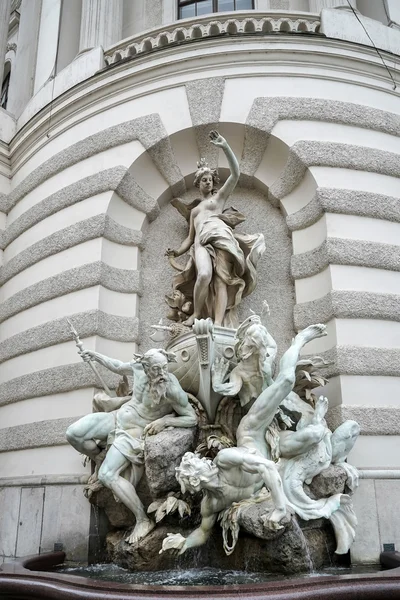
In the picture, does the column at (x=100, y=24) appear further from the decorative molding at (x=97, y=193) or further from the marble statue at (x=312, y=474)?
the marble statue at (x=312, y=474)

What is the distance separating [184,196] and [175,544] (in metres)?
6.06

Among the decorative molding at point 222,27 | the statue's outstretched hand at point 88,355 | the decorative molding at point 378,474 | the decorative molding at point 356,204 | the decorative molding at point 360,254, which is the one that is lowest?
the decorative molding at point 378,474

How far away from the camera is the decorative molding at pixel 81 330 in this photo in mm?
8258

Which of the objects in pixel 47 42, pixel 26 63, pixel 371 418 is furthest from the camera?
pixel 26 63

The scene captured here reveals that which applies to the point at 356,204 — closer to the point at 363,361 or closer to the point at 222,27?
the point at 363,361

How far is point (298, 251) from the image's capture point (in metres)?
8.52

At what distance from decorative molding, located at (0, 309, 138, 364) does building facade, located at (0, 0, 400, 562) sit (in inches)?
1.0

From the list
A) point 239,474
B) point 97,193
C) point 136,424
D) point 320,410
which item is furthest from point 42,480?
point 97,193

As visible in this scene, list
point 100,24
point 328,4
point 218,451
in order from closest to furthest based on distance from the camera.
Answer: point 218,451
point 328,4
point 100,24

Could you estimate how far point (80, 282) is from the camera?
859 centimetres

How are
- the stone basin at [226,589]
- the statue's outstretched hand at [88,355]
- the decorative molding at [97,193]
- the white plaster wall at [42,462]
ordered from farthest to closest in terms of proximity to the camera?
the decorative molding at [97,193] < the white plaster wall at [42,462] < the statue's outstretched hand at [88,355] < the stone basin at [226,589]

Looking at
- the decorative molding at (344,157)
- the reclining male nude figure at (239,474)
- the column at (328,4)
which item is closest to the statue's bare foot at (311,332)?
the reclining male nude figure at (239,474)

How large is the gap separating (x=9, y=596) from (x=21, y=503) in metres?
3.63

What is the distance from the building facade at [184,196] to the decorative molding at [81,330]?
25 mm
